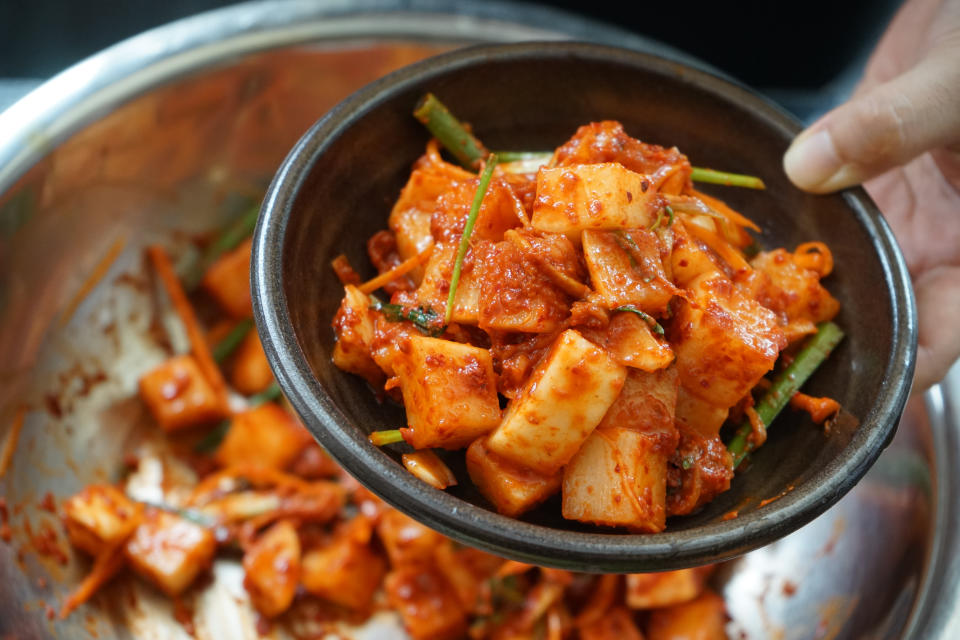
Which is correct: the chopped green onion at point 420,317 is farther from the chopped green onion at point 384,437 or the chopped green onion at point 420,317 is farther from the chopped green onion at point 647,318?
the chopped green onion at point 647,318

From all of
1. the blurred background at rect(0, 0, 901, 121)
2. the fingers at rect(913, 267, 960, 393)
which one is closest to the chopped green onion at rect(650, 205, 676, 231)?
the fingers at rect(913, 267, 960, 393)

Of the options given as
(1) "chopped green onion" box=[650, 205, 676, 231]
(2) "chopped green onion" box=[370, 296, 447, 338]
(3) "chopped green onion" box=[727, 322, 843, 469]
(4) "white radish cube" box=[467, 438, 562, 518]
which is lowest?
(4) "white radish cube" box=[467, 438, 562, 518]

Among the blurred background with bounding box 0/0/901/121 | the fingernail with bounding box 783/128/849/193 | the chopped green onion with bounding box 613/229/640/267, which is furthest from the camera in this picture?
the blurred background with bounding box 0/0/901/121

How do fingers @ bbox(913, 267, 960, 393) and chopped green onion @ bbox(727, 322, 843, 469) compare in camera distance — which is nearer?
chopped green onion @ bbox(727, 322, 843, 469)

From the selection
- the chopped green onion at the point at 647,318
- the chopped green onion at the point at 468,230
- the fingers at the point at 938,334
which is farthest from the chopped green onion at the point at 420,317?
the fingers at the point at 938,334

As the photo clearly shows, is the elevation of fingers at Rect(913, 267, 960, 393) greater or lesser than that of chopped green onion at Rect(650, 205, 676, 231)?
lesser

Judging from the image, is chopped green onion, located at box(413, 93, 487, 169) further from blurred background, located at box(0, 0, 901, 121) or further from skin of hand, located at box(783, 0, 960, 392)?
blurred background, located at box(0, 0, 901, 121)

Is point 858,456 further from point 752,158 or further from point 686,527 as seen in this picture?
point 752,158
